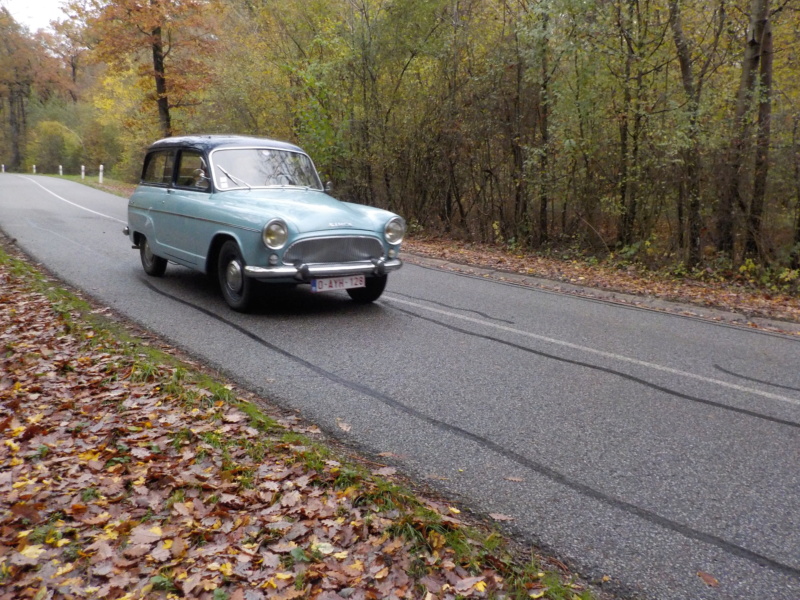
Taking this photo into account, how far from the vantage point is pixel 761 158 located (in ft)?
32.9

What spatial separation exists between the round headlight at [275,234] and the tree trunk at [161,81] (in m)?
24.7

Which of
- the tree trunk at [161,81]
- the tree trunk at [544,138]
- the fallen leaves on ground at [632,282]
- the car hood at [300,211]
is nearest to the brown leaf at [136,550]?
the car hood at [300,211]

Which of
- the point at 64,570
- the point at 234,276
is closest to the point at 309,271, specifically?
the point at 234,276

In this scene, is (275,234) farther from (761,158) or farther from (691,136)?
(761,158)

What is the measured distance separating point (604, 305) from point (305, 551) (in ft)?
21.4

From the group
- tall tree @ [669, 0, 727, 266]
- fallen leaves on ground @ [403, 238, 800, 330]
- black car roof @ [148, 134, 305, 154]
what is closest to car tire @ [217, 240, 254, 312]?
black car roof @ [148, 134, 305, 154]

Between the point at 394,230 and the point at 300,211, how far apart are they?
1.11 metres

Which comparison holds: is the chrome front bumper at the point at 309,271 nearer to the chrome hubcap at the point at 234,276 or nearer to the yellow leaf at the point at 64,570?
the chrome hubcap at the point at 234,276

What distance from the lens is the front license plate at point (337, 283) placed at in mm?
6992

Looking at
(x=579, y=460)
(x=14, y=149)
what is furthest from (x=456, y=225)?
(x=14, y=149)

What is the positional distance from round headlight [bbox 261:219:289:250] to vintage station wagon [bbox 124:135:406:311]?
0.4 inches

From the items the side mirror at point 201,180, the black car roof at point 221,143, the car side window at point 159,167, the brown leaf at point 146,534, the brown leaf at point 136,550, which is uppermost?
the black car roof at point 221,143

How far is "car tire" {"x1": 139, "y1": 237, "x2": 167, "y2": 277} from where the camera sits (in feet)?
29.7

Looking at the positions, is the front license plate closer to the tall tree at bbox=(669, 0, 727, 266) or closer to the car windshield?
the car windshield
